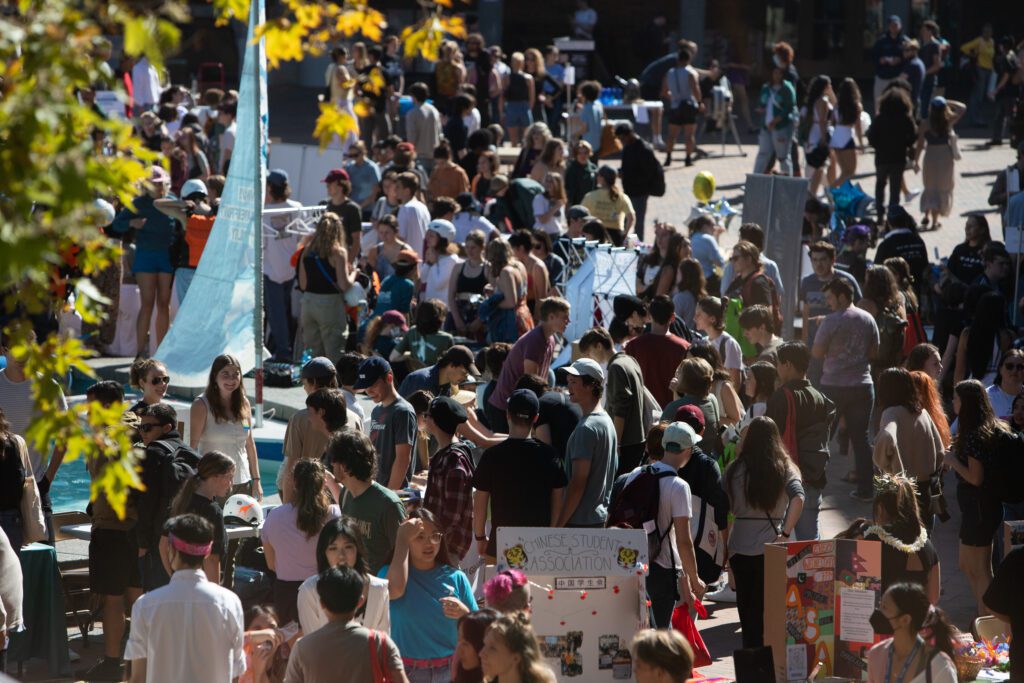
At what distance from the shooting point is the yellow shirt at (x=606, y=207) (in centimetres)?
1602

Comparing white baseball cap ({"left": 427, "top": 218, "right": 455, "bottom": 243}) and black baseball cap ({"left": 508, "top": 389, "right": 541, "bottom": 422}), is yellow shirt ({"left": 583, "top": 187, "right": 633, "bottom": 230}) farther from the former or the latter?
black baseball cap ({"left": 508, "top": 389, "right": 541, "bottom": 422})

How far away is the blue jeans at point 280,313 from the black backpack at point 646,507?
786cm

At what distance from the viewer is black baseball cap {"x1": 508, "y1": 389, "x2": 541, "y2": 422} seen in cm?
786

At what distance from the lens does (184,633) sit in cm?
621

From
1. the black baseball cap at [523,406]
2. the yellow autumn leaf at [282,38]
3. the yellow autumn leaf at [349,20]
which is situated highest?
the yellow autumn leaf at [349,20]

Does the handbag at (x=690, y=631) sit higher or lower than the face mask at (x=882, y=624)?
lower

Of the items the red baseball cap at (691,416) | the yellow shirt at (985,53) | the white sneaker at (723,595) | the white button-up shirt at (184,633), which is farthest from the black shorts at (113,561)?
the yellow shirt at (985,53)

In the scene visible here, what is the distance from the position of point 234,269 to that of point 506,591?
21.4ft

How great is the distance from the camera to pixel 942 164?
2056cm

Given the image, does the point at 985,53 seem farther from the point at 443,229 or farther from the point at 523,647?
the point at 523,647

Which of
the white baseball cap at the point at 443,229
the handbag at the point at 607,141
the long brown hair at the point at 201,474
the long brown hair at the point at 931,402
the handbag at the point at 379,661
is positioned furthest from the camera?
the handbag at the point at 607,141

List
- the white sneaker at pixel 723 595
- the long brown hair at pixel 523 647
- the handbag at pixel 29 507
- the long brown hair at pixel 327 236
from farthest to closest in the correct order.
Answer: the long brown hair at pixel 327 236 < the white sneaker at pixel 723 595 < the handbag at pixel 29 507 < the long brown hair at pixel 523 647

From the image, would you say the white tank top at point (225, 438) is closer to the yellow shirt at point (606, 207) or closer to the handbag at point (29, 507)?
the handbag at point (29, 507)

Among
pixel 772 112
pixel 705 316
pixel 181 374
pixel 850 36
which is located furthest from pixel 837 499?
pixel 850 36
